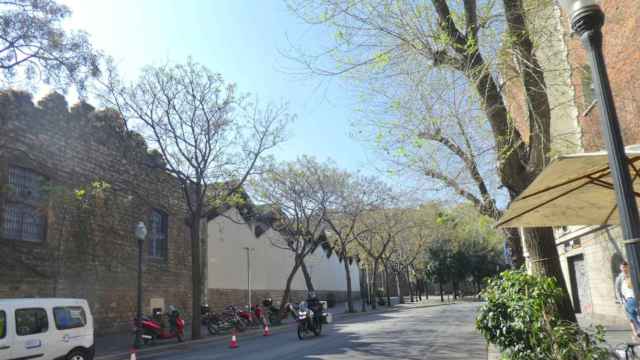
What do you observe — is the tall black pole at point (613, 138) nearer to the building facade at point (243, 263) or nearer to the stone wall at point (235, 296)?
the building facade at point (243, 263)

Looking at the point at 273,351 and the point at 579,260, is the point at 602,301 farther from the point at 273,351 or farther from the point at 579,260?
the point at 273,351

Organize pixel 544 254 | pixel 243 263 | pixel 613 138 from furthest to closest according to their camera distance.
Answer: pixel 243 263, pixel 544 254, pixel 613 138

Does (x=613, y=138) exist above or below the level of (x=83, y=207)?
below

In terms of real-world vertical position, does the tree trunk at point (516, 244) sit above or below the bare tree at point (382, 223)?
below

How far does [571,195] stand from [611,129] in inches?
171

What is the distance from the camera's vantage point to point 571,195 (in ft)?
23.9

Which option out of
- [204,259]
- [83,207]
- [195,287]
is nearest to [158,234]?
[204,259]

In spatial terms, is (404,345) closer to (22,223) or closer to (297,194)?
(22,223)

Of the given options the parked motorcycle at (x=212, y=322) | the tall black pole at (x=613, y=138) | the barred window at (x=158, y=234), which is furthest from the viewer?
the barred window at (x=158, y=234)

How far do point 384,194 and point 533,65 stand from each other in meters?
28.3

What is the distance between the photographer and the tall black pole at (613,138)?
10.3ft

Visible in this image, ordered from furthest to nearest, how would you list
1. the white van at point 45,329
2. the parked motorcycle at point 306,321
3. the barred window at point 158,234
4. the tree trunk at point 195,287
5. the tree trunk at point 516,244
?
the barred window at point 158,234 < the tree trunk at point 195,287 < the parked motorcycle at point 306,321 < the tree trunk at point 516,244 < the white van at point 45,329

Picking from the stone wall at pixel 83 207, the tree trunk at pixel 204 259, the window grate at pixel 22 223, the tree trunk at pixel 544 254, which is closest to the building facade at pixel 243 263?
the tree trunk at pixel 204 259

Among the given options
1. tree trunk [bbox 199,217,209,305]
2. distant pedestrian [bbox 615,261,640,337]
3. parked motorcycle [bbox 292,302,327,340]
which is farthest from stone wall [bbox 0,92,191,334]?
distant pedestrian [bbox 615,261,640,337]
